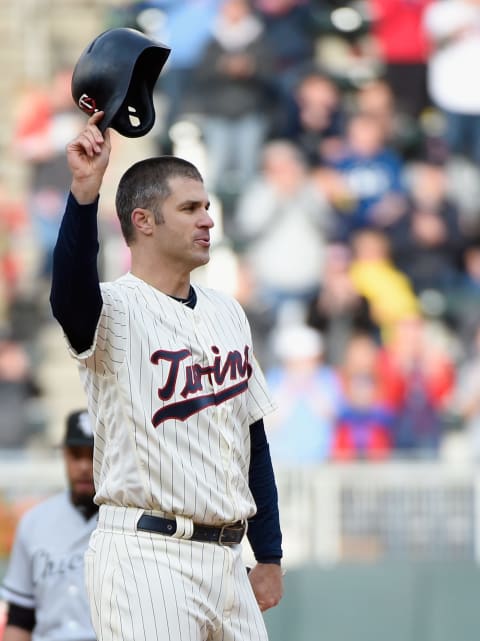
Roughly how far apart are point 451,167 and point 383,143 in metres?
0.62

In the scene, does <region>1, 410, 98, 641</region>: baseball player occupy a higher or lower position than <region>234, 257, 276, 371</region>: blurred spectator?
lower

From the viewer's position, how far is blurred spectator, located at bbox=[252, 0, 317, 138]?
12.0 m

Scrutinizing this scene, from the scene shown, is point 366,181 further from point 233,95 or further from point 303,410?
point 303,410

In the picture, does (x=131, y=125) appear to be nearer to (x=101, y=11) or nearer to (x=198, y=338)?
(x=198, y=338)

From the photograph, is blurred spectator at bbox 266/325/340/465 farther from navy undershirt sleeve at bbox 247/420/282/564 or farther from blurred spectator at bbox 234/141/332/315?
navy undershirt sleeve at bbox 247/420/282/564

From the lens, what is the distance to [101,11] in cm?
1366

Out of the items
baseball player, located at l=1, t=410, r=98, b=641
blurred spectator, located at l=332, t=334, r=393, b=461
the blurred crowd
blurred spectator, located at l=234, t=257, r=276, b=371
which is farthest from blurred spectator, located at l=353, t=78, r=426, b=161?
baseball player, located at l=1, t=410, r=98, b=641

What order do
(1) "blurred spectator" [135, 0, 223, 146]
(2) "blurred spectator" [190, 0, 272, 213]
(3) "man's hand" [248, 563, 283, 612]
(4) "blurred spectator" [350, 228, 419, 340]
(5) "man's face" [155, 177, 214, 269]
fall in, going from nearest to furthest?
1. (5) "man's face" [155, 177, 214, 269]
2. (3) "man's hand" [248, 563, 283, 612]
3. (4) "blurred spectator" [350, 228, 419, 340]
4. (2) "blurred spectator" [190, 0, 272, 213]
5. (1) "blurred spectator" [135, 0, 223, 146]

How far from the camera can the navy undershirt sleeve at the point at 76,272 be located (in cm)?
365

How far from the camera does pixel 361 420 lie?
1010 centimetres

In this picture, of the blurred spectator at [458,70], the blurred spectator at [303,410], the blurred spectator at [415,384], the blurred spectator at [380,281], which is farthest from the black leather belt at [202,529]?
the blurred spectator at [458,70]

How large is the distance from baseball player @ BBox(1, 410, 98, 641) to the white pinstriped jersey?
1.27 metres

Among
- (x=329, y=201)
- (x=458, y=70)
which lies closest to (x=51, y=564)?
(x=329, y=201)

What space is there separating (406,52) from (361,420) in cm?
383
